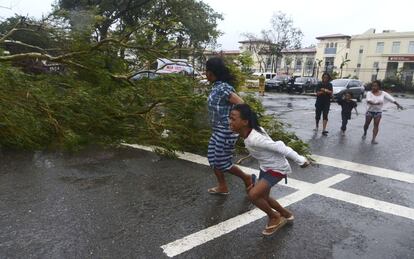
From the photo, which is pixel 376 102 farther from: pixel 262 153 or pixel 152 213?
pixel 152 213

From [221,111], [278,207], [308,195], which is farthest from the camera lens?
[308,195]

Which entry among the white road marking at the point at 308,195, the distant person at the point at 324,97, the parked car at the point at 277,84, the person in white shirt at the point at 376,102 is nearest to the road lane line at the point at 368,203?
the white road marking at the point at 308,195

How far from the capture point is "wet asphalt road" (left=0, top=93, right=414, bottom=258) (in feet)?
11.3

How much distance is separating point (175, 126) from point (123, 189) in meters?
2.10

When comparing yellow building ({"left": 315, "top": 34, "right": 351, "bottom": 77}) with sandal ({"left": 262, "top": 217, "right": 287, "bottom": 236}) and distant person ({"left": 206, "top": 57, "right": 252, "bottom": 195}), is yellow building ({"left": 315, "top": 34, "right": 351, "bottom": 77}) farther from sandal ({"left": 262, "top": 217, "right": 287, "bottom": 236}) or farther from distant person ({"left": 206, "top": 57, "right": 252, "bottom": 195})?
sandal ({"left": 262, "top": 217, "right": 287, "bottom": 236})

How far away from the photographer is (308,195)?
4992 millimetres

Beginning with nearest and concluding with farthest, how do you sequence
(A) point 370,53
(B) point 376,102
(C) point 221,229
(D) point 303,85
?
(C) point 221,229 → (B) point 376,102 → (D) point 303,85 → (A) point 370,53

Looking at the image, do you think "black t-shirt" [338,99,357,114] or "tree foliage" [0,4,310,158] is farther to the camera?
"black t-shirt" [338,99,357,114]

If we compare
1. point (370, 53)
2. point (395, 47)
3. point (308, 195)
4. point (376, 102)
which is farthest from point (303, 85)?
point (370, 53)

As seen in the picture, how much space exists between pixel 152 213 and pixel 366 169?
13.0 ft

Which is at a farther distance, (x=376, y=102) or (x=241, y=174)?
(x=376, y=102)

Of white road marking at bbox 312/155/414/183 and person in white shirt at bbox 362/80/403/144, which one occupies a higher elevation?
person in white shirt at bbox 362/80/403/144

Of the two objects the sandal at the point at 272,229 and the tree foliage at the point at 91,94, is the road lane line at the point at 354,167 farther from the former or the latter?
the sandal at the point at 272,229

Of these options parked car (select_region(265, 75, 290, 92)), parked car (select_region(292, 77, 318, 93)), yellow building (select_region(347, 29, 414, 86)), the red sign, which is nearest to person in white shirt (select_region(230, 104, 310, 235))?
parked car (select_region(292, 77, 318, 93))
